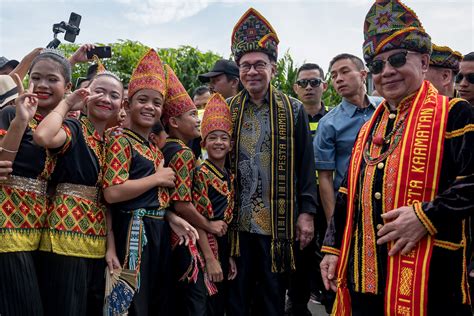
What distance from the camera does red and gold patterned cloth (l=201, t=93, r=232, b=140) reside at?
3.55 meters

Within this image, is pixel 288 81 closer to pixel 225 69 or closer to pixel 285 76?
pixel 285 76

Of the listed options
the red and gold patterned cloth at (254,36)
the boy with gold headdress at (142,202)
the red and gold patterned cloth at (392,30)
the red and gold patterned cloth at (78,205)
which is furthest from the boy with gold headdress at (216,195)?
the red and gold patterned cloth at (392,30)

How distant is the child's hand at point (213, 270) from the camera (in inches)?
133

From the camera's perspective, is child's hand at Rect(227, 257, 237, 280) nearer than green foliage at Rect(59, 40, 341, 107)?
Yes

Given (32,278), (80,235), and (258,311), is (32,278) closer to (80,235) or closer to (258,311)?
(80,235)

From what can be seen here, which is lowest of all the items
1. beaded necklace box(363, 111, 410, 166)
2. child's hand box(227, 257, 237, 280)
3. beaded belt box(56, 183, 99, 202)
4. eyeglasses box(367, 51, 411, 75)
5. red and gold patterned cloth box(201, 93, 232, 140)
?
child's hand box(227, 257, 237, 280)

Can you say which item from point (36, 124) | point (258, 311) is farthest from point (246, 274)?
point (36, 124)

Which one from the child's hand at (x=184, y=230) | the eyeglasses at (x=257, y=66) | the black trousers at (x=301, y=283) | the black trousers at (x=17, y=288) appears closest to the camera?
the black trousers at (x=17, y=288)

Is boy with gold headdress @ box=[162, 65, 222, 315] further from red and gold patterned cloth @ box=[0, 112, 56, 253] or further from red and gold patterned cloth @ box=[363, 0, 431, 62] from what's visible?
red and gold patterned cloth @ box=[363, 0, 431, 62]

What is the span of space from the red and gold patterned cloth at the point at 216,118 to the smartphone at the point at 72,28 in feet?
5.19

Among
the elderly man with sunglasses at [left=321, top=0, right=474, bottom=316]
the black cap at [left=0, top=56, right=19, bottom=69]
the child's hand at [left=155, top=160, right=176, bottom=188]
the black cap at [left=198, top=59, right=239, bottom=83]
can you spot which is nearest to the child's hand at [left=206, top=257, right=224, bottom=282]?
the child's hand at [left=155, top=160, right=176, bottom=188]

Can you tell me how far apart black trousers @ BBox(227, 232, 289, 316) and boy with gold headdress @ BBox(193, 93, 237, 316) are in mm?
93

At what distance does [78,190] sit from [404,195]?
5.99 ft

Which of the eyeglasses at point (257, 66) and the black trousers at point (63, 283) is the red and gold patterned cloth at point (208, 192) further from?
the black trousers at point (63, 283)
